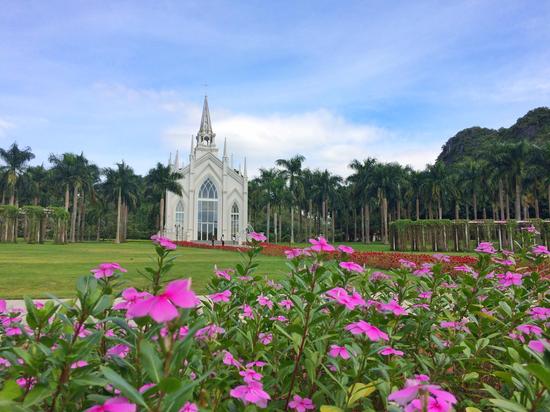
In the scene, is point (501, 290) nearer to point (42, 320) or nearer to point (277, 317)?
point (277, 317)

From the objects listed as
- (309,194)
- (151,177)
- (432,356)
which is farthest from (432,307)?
(309,194)

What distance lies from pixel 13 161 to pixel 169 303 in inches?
2524

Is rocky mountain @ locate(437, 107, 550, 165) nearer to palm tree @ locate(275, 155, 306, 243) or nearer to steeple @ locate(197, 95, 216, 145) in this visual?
palm tree @ locate(275, 155, 306, 243)

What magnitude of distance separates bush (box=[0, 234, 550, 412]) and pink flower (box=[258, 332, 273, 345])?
1.1 inches

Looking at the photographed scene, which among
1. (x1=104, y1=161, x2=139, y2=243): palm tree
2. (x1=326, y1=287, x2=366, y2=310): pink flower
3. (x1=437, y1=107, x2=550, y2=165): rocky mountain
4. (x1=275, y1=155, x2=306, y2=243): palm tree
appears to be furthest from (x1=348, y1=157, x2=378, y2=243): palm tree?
(x1=326, y1=287, x2=366, y2=310): pink flower

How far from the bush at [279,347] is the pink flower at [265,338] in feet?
0.09

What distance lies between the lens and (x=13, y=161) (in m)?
53.1

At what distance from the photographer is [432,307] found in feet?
10.1

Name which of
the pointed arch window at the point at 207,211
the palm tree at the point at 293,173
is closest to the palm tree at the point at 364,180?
the palm tree at the point at 293,173

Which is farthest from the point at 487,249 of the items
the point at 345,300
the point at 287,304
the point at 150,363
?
the point at 150,363

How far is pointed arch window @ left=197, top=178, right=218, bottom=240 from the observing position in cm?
5734

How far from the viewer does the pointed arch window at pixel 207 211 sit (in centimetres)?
5734

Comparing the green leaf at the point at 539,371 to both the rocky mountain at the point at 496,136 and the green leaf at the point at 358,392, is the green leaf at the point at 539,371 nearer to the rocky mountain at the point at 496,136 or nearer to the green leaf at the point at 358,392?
the green leaf at the point at 358,392

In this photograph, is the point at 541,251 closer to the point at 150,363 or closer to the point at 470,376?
the point at 470,376
